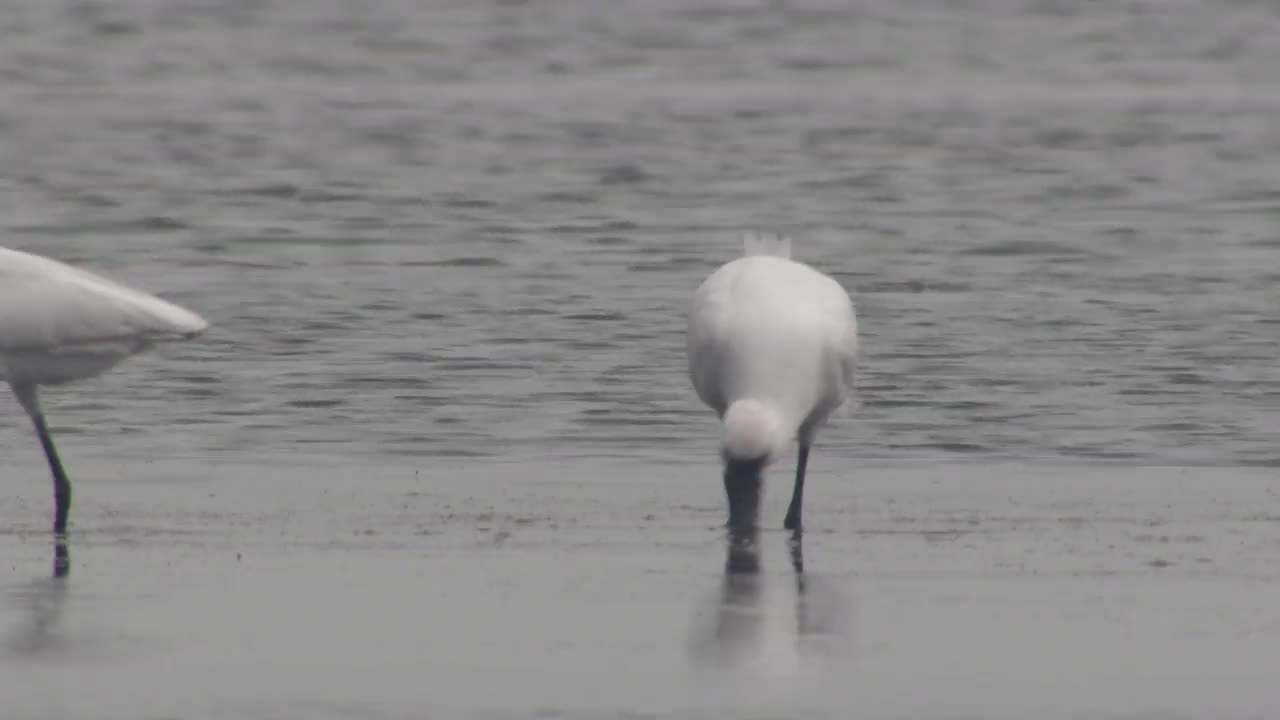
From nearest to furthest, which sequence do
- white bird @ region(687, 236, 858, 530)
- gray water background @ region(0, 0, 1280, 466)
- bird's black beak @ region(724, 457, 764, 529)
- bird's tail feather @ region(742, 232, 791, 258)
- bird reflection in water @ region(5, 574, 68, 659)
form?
1. bird reflection in water @ region(5, 574, 68, 659)
2. bird's black beak @ region(724, 457, 764, 529)
3. white bird @ region(687, 236, 858, 530)
4. bird's tail feather @ region(742, 232, 791, 258)
5. gray water background @ region(0, 0, 1280, 466)

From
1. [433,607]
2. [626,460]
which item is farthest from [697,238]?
[433,607]

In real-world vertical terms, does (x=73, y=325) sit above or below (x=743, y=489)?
above

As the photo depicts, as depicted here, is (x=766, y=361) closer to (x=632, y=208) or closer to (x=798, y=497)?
(x=798, y=497)

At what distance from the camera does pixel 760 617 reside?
1058 centimetres

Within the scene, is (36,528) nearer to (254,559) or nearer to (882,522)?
(254,559)

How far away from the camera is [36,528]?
1235 cm

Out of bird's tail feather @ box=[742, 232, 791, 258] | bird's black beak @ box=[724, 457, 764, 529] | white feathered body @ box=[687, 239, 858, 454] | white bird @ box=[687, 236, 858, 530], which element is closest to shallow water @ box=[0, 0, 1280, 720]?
bird's black beak @ box=[724, 457, 764, 529]

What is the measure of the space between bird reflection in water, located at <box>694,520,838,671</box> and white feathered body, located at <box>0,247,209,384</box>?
8.65 ft

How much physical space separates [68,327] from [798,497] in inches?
117

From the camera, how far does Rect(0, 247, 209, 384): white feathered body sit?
521 inches

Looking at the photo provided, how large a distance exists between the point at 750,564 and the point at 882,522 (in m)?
1.01

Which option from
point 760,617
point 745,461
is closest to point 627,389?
point 745,461

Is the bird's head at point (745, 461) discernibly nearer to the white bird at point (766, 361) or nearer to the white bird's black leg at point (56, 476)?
the white bird at point (766, 361)

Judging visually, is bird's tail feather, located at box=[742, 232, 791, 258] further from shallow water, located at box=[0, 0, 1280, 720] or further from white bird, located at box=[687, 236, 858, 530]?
shallow water, located at box=[0, 0, 1280, 720]
